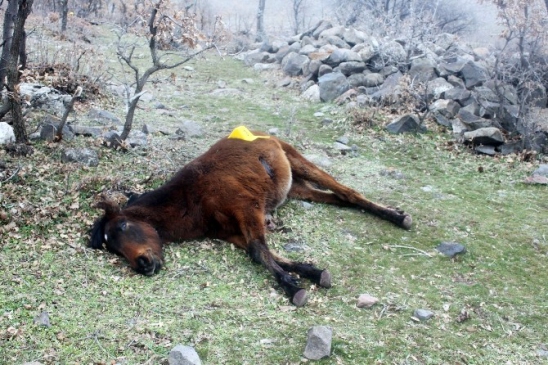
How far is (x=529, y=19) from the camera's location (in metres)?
10.9

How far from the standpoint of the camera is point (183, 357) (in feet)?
12.2

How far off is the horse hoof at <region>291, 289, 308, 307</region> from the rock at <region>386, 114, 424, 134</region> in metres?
5.43

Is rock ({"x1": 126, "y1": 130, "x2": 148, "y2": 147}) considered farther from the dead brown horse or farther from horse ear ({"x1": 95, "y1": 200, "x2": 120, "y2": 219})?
horse ear ({"x1": 95, "y1": 200, "x2": 120, "y2": 219})

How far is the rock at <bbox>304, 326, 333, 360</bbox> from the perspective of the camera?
3.92 m

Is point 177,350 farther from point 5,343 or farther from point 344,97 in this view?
point 344,97

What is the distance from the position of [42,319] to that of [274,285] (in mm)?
1955

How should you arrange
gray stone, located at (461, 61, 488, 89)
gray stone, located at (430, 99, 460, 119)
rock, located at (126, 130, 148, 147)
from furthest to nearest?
gray stone, located at (461, 61, 488, 89)
gray stone, located at (430, 99, 460, 119)
rock, located at (126, 130, 148, 147)

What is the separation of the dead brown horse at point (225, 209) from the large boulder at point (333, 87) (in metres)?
5.12

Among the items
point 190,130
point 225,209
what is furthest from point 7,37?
point 225,209

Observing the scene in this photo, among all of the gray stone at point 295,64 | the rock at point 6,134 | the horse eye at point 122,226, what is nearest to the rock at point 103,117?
the rock at point 6,134

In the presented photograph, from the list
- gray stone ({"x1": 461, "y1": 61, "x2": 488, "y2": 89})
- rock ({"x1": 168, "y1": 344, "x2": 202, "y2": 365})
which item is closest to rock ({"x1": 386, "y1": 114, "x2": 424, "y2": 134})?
gray stone ({"x1": 461, "y1": 61, "x2": 488, "y2": 89})

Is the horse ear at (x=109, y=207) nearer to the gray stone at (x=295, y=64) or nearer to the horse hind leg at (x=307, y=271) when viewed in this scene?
the horse hind leg at (x=307, y=271)

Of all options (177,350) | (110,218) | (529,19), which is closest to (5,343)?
(177,350)

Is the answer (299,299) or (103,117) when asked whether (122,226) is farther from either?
(103,117)
